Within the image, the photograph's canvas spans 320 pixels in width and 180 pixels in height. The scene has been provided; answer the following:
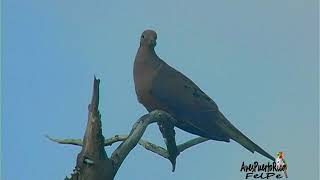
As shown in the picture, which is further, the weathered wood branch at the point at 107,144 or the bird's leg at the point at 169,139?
the bird's leg at the point at 169,139

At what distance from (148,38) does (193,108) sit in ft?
1.15

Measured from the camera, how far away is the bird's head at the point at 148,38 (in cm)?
375

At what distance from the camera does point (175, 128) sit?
12.3 ft

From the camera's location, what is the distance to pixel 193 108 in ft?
12.3

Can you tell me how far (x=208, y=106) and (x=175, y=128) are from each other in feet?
0.55

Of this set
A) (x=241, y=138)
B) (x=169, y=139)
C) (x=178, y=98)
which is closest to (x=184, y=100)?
(x=178, y=98)

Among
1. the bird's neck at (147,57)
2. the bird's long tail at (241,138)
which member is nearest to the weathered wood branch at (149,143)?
the bird's long tail at (241,138)

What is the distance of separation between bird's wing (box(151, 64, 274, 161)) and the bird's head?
111 mm

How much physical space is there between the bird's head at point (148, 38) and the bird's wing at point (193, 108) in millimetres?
111

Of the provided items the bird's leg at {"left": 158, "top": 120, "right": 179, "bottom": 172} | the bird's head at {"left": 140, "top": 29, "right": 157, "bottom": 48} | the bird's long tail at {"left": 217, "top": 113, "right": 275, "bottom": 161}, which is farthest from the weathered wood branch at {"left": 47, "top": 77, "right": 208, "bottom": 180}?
the bird's head at {"left": 140, "top": 29, "right": 157, "bottom": 48}

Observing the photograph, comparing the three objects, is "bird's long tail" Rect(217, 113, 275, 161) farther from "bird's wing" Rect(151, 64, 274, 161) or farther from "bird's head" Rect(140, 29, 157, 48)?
"bird's head" Rect(140, 29, 157, 48)

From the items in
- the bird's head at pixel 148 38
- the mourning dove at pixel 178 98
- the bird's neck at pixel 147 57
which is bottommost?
the mourning dove at pixel 178 98

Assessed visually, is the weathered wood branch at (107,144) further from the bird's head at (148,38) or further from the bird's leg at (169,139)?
the bird's head at (148,38)

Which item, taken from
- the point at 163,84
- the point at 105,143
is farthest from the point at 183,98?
the point at 105,143
